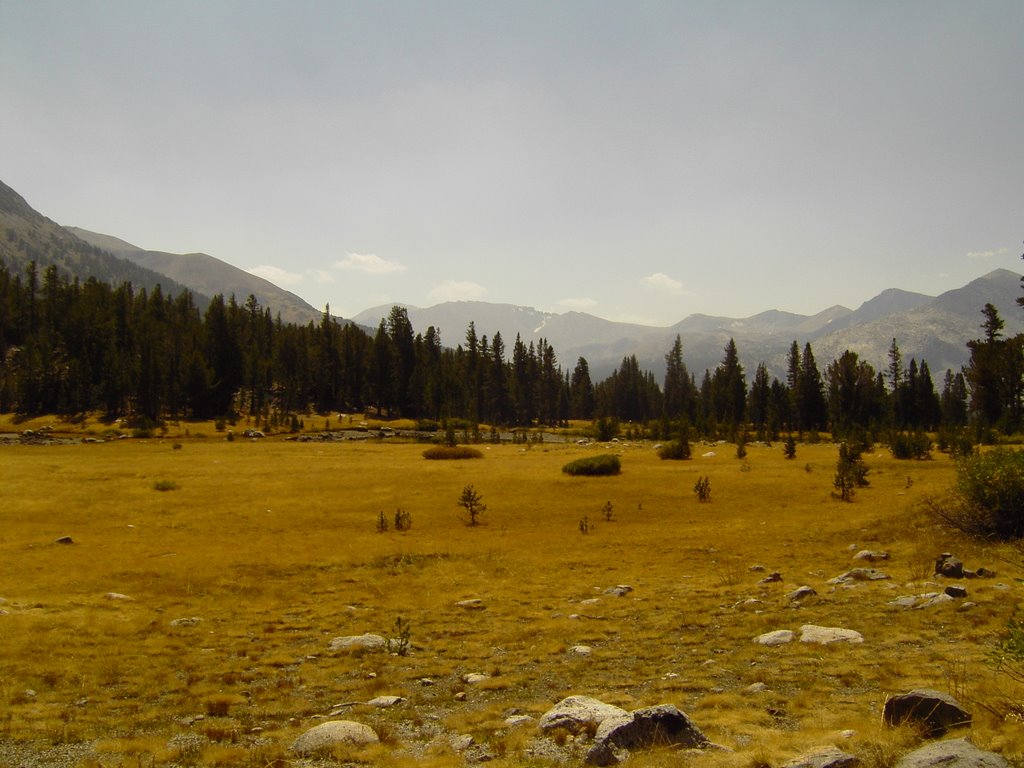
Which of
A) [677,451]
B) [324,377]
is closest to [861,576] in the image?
[677,451]

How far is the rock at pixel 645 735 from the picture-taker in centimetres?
693

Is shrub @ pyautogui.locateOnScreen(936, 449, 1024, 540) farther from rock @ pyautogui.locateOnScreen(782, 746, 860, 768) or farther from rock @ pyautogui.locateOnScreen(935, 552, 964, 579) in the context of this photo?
rock @ pyautogui.locateOnScreen(782, 746, 860, 768)

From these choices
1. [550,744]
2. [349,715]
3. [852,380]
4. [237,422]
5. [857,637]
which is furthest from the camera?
[852,380]

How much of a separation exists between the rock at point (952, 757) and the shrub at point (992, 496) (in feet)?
52.7

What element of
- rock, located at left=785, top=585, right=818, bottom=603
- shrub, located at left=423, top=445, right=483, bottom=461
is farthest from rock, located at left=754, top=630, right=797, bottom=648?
shrub, located at left=423, top=445, right=483, bottom=461

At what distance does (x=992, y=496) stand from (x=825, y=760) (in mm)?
17040

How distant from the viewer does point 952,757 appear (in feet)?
17.6

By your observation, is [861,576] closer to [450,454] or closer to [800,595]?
[800,595]

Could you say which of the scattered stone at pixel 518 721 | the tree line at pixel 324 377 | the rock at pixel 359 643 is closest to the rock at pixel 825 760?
A: the scattered stone at pixel 518 721

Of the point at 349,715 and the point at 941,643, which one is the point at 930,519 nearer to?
the point at 941,643

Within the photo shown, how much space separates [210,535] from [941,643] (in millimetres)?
25101

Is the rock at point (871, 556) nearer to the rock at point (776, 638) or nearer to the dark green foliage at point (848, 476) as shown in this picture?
the rock at point (776, 638)

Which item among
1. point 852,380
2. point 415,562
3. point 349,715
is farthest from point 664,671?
point 852,380

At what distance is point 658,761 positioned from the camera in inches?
257
